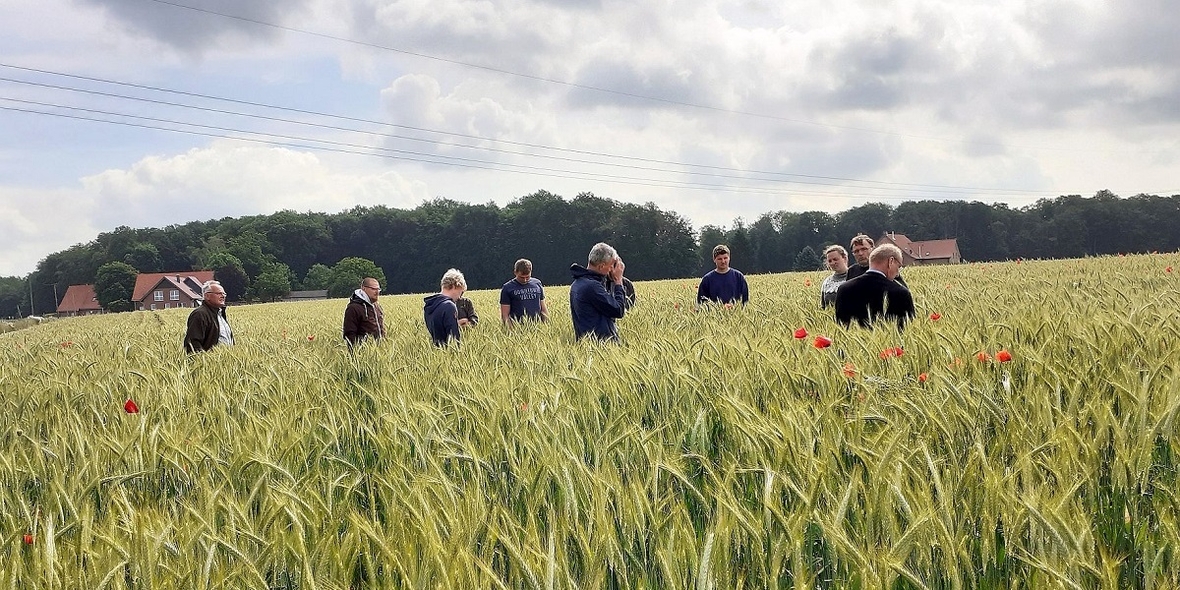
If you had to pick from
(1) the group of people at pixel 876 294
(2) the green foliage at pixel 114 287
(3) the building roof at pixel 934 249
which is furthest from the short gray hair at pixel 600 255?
(3) the building roof at pixel 934 249

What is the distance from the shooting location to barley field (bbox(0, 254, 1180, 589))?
1.27 m

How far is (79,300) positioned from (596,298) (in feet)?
388

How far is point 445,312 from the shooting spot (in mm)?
7375

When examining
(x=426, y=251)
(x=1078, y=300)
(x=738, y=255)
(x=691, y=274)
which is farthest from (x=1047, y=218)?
(x=1078, y=300)

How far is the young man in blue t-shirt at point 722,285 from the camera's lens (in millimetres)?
8938

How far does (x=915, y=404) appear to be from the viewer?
2.02m

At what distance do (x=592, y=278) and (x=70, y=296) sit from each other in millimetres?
119276

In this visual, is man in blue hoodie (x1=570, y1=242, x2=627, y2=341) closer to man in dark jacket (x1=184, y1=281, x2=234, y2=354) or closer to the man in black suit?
the man in black suit

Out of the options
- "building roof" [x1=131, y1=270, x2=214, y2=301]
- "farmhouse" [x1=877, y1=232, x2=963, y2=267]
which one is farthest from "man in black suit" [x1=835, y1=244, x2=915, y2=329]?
"farmhouse" [x1=877, y1=232, x2=963, y2=267]

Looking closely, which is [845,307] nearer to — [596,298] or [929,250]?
[596,298]

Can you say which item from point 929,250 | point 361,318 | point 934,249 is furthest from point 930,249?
A: point 361,318

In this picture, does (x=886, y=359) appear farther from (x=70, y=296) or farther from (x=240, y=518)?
(x=70, y=296)

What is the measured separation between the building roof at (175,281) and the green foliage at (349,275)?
765 inches

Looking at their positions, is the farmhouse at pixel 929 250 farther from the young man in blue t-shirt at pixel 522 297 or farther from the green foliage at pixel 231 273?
the young man in blue t-shirt at pixel 522 297
